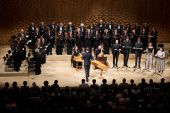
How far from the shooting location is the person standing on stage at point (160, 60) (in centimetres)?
1795

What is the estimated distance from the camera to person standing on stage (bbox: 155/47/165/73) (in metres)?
17.9

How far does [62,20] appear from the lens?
24047mm

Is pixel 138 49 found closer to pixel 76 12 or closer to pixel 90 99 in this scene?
pixel 76 12

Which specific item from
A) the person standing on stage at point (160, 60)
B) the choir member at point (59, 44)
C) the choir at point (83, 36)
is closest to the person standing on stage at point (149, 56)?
the person standing on stage at point (160, 60)

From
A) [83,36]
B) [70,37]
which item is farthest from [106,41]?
[70,37]

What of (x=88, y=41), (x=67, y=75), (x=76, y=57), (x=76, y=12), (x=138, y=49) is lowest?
(x=67, y=75)

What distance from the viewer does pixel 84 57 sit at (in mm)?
16766

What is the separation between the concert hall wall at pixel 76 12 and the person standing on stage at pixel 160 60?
6212 millimetres

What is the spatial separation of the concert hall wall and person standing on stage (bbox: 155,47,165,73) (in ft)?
20.4

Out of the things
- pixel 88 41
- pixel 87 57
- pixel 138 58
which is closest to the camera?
pixel 87 57

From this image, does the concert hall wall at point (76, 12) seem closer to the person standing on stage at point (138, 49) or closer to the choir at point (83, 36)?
the choir at point (83, 36)

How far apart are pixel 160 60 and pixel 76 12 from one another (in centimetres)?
759

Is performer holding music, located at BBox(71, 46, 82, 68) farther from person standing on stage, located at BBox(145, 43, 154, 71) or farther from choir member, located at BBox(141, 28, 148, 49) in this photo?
choir member, located at BBox(141, 28, 148, 49)

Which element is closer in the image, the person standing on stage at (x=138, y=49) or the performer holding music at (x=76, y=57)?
the person standing on stage at (x=138, y=49)
